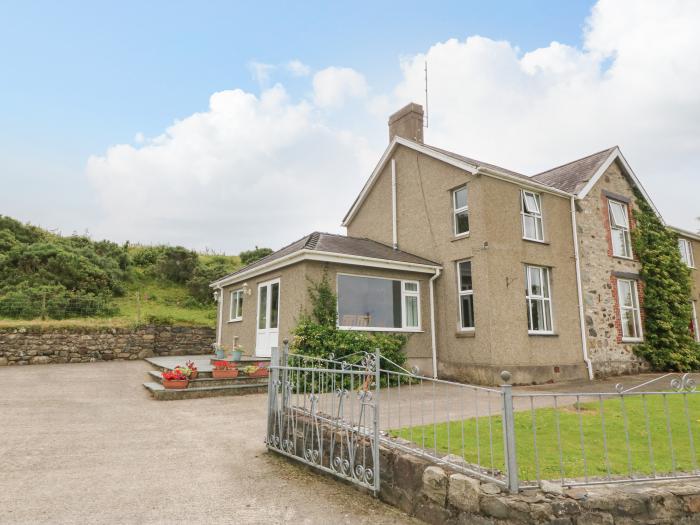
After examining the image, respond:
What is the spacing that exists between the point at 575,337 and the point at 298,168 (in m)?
13.0

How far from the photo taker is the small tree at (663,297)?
51.2 feet

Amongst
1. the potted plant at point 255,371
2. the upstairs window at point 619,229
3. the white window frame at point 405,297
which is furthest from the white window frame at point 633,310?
the potted plant at point 255,371

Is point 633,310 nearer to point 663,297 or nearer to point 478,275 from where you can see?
point 663,297

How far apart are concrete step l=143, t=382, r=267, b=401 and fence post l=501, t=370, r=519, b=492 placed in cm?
801

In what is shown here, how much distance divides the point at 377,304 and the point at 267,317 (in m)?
3.61

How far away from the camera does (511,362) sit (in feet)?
40.1

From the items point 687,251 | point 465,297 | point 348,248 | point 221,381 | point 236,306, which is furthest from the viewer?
point 687,251

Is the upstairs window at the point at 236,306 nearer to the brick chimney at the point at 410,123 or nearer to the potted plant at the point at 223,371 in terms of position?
the potted plant at the point at 223,371

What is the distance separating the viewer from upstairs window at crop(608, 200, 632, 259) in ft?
52.5

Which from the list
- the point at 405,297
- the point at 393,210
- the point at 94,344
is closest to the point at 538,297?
the point at 405,297

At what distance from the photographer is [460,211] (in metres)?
13.6

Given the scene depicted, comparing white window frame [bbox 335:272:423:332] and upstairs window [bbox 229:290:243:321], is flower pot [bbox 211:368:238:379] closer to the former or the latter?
white window frame [bbox 335:272:423:332]

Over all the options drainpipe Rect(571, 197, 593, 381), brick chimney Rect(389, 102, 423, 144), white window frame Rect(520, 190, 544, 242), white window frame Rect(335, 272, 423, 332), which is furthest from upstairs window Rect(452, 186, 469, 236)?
drainpipe Rect(571, 197, 593, 381)

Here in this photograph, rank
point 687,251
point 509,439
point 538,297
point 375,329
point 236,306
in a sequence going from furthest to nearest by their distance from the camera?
point 687,251
point 236,306
point 538,297
point 375,329
point 509,439
